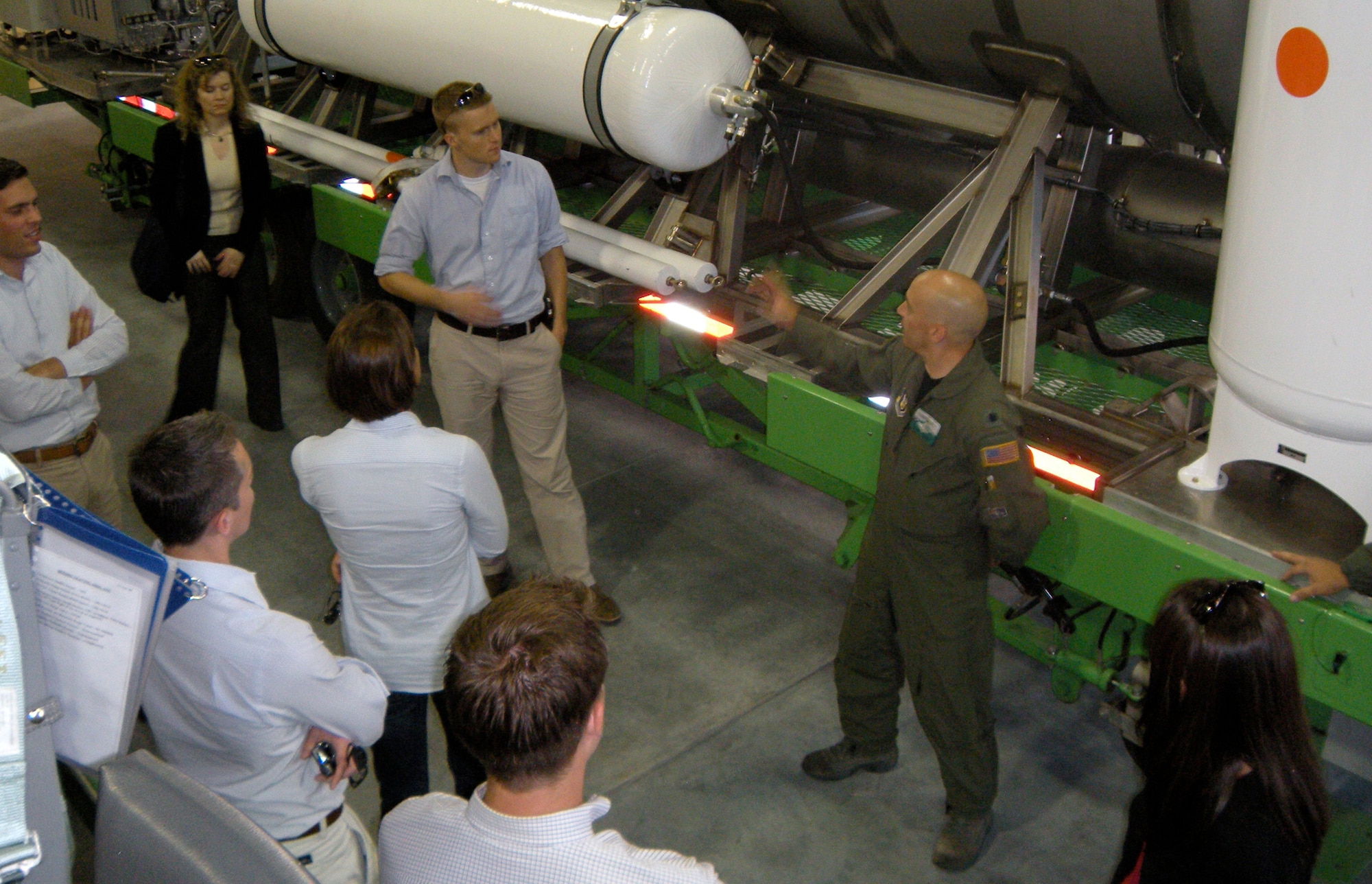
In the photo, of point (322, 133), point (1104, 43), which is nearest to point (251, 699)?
point (1104, 43)

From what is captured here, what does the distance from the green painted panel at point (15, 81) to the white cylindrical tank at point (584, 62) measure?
13.5 feet

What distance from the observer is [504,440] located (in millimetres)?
5570

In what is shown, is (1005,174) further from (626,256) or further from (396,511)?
(396,511)

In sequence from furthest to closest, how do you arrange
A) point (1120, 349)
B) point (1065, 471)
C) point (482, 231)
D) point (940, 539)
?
1. point (1120, 349)
2. point (482, 231)
3. point (1065, 471)
4. point (940, 539)

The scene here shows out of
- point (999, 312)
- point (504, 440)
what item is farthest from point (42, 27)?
point (999, 312)

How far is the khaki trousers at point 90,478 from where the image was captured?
3.32 metres

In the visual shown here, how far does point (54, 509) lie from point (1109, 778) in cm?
306

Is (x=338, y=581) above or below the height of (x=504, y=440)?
above

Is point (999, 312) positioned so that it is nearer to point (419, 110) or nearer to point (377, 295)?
point (377, 295)

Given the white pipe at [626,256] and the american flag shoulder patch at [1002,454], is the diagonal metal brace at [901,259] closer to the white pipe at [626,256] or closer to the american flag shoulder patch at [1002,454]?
the white pipe at [626,256]

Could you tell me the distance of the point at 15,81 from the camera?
8203mm

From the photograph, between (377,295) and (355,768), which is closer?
(355,768)

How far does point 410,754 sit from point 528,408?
148 centimetres

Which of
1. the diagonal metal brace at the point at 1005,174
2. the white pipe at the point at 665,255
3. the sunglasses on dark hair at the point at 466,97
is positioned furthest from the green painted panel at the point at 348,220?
the diagonal metal brace at the point at 1005,174
